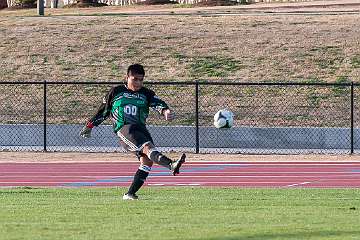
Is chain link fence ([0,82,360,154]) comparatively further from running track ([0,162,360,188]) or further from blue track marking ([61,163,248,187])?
blue track marking ([61,163,248,187])

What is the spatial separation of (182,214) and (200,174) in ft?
29.2

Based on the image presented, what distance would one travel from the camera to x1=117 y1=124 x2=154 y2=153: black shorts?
645 inches

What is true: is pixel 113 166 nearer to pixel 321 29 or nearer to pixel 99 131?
pixel 99 131

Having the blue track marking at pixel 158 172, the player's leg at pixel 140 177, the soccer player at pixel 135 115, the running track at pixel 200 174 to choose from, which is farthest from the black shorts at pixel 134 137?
the blue track marking at pixel 158 172

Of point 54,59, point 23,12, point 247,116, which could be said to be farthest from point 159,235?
point 23,12

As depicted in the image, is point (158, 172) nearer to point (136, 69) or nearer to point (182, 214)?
point (136, 69)

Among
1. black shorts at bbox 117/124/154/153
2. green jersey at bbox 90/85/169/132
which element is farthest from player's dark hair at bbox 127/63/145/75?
black shorts at bbox 117/124/154/153

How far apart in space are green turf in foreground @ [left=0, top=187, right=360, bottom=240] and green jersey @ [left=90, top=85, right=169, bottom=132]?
1058 mm

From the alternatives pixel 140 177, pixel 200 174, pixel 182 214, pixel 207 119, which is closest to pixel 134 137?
pixel 140 177

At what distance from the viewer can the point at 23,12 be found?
185 feet

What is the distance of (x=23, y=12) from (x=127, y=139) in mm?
40696

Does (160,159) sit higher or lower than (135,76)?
lower

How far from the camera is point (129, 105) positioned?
1661 cm

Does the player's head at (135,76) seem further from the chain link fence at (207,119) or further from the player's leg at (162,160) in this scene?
the chain link fence at (207,119)
